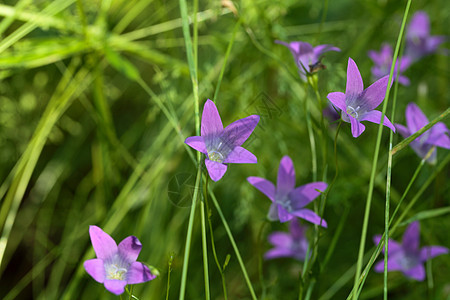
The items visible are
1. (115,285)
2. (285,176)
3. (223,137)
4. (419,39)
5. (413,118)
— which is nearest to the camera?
(115,285)

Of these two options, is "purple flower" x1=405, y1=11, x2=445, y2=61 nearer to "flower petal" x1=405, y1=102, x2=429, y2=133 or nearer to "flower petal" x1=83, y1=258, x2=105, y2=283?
"flower petal" x1=405, y1=102, x2=429, y2=133

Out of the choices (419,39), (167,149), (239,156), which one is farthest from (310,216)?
(419,39)

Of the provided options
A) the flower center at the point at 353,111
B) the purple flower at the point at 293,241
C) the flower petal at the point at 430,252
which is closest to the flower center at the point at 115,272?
the flower center at the point at 353,111

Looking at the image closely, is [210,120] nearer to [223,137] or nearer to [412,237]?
[223,137]

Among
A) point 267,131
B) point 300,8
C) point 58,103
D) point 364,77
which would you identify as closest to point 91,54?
point 58,103

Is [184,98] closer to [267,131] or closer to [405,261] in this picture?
[267,131]

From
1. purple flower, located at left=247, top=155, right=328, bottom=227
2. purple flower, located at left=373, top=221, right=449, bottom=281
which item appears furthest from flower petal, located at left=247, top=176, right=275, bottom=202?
purple flower, located at left=373, top=221, right=449, bottom=281

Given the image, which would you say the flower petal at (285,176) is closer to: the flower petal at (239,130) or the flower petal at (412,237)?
the flower petal at (239,130)
